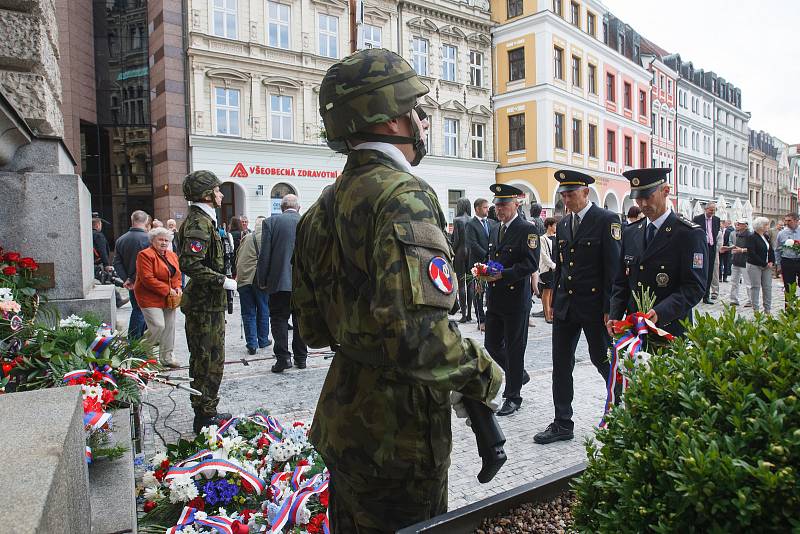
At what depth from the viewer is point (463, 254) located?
10.5m

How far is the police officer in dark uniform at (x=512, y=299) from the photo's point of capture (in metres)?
5.41

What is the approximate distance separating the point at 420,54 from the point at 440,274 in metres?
28.5

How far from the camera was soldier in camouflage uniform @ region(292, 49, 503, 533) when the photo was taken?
1716mm

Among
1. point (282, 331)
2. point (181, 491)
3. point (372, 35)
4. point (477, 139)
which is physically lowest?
point (181, 491)

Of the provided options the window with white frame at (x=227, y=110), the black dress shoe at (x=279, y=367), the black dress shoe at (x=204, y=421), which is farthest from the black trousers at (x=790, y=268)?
the window with white frame at (x=227, y=110)

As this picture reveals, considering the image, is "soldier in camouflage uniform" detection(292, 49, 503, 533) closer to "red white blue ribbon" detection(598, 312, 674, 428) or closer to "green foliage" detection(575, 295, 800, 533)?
"green foliage" detection(575, 295, 800, 533)

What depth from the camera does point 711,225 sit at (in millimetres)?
14633

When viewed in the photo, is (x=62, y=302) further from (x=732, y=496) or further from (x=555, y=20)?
(x=555, y=20)

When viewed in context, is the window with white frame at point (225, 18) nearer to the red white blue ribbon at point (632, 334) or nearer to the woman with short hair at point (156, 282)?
the woman with short hair at point (156, 282)

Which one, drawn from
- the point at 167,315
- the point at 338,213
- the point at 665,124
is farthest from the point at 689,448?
the point at 665,124

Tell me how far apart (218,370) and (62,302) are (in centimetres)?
129

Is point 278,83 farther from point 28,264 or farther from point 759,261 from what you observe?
point 28,264

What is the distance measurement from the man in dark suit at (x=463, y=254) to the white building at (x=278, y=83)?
13.3 meters

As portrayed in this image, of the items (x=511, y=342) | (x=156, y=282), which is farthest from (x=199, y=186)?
(x=511, y=342)
